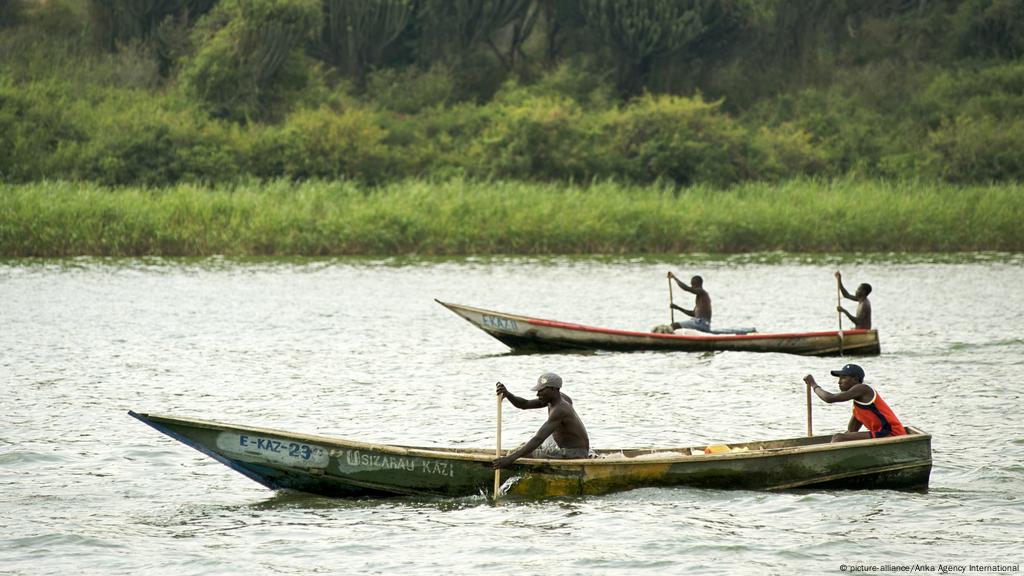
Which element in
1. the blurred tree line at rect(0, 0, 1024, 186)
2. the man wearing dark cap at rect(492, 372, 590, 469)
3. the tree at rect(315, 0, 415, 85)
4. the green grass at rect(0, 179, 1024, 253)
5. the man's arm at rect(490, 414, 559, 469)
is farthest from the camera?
the tree at rect(315, 0, 415, 85)

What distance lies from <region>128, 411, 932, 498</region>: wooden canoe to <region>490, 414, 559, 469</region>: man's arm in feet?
0.30

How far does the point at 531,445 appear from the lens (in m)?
12.0

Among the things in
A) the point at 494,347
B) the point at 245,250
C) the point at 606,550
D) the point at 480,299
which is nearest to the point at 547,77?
the point at 245,250

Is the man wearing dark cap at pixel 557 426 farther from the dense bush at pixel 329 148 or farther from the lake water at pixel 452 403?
the dense bush at pixel 329 148

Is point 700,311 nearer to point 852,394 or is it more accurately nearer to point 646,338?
point 646,338

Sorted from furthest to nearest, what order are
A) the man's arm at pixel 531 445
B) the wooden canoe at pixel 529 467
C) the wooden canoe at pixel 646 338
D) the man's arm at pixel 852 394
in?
the wooden canoe at pixel 646 338
the man's arm at pixel 852 394
the man's arm at pixel 531 445
the wooden canoe at pixel 529 467

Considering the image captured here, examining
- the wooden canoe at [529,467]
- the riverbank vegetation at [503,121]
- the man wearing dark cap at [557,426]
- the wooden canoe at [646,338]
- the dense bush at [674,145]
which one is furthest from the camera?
the dense bush at [674,145]

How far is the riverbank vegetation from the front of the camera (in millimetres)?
36688

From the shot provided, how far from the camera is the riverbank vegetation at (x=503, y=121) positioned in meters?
36.7

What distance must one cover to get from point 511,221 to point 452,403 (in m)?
18.7

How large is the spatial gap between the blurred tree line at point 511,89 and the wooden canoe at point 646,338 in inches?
904

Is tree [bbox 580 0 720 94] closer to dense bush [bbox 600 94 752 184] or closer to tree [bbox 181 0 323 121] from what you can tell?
dense bush [bbox 600 94 752 184]

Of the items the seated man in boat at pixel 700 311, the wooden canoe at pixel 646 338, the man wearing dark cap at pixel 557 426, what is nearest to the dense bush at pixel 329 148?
the wooden canoe at pixel 646 338

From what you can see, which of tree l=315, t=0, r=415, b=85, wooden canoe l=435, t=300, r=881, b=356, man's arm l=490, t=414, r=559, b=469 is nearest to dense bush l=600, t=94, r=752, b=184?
tree l=315, t=0, r=415, b=85
